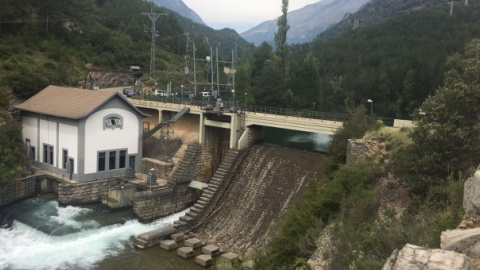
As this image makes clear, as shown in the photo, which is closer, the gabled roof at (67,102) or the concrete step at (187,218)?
the concrete step at (187,218)

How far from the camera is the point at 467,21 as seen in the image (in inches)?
5177

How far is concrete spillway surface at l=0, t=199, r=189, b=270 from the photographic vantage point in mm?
25062

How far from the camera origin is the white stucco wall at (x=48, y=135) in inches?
1412

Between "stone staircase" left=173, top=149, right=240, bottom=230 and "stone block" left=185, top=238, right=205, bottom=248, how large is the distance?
2240 millimetres

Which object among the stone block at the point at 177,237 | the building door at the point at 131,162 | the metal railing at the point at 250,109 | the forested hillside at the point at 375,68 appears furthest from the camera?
the forested hillside at the point at 375,68

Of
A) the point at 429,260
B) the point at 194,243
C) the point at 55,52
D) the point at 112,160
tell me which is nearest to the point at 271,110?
the point at 112,160

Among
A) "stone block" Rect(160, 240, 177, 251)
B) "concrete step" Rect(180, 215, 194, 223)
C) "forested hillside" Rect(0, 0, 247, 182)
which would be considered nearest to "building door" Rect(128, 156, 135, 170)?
"forested hillside" Rect(0, 0, 247, 182)

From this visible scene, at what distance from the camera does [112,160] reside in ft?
119

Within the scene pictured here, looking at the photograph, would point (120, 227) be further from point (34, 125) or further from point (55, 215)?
point (34, 125)

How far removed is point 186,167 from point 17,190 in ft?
43.8

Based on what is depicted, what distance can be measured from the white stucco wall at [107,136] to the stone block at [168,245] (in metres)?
10.8

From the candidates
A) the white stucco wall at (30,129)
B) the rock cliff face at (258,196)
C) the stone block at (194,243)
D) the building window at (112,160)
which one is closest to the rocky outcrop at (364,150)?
the rock cliff face at (258,196)

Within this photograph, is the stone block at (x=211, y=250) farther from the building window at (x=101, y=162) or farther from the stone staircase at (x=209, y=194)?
the building window at (x=101, y=162)

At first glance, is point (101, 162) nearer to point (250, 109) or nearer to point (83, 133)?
point (83, 133)
